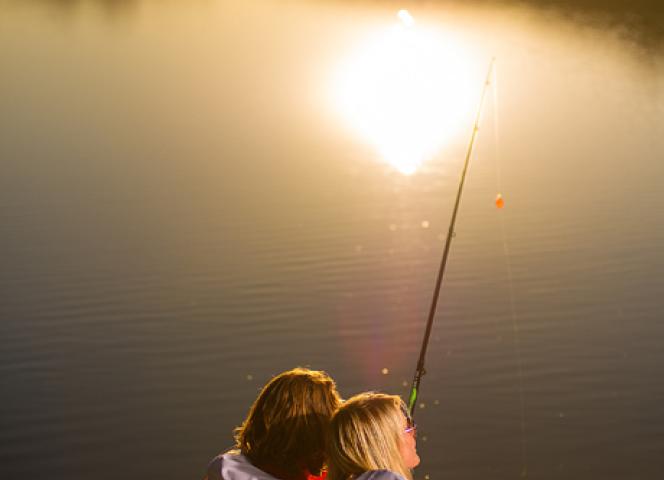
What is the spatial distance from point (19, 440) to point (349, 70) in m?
15.8

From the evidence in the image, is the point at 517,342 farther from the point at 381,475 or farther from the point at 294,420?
the point at 381,475

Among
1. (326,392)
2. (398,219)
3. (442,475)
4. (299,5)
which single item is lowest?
(442,475)

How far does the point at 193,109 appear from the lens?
18391mm

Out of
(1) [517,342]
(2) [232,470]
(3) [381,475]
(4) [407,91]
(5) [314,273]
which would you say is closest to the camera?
(3) [381,475]

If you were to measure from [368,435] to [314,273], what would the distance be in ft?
27.0

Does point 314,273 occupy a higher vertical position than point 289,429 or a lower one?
higher

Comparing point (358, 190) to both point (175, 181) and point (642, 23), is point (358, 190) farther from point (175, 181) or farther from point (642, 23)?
point (642, 23)

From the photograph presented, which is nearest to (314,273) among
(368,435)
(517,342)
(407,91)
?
(517,342)

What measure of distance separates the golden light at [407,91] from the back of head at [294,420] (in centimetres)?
1237

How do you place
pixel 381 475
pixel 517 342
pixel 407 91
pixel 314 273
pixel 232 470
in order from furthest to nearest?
pixel 407 91 → pixel 314 273 → pixel 517 342 → pixel 232 470 → pixel 381 475

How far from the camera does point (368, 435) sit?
2061 mm

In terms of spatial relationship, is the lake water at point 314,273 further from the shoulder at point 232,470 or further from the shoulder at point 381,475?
the shoulder at point 381,475

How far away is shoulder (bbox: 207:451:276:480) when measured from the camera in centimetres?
225

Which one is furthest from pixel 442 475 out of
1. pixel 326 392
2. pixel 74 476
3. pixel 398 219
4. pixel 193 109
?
Answer: pixel 193 109
